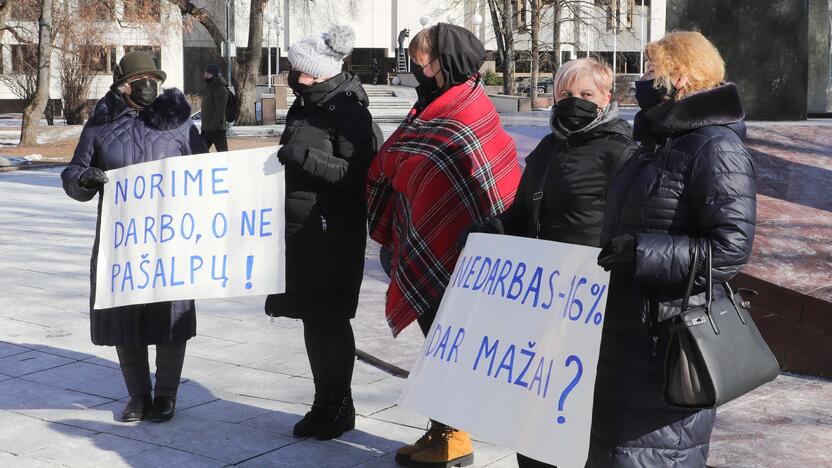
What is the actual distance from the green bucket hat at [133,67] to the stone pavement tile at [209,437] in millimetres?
1683

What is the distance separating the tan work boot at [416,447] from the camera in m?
4.76

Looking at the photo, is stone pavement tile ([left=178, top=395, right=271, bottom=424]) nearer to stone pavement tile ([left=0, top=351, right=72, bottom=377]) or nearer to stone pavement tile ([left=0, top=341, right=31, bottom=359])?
stone pavement tile ([left=0, top=351, right=72, bottom=377])

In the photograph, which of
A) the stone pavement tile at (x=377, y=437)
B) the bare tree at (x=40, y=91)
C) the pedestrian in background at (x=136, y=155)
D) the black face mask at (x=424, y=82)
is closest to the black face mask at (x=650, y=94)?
the black face mask at (x=424, y=82)

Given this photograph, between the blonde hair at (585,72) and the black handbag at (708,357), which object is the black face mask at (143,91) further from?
the black handbag at (708,357)

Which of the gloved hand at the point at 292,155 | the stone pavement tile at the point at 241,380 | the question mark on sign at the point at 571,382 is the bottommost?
the stone pavement tile at the point at 241,380

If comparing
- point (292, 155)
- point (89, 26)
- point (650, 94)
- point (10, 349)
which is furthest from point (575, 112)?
point (89, 26)

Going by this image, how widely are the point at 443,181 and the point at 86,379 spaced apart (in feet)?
9.53

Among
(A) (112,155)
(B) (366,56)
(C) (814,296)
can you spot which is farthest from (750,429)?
(B) (366,56)

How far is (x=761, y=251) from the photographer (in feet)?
21.9

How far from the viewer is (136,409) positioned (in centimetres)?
545

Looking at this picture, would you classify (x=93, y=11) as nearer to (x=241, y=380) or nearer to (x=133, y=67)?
(x=241, y=380)

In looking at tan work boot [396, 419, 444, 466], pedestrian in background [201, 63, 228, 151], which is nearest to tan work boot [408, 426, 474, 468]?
tan work boot [396, 419, 444, 466]

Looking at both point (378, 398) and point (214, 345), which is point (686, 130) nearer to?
point (378, 398)

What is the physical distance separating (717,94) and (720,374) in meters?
0.78
